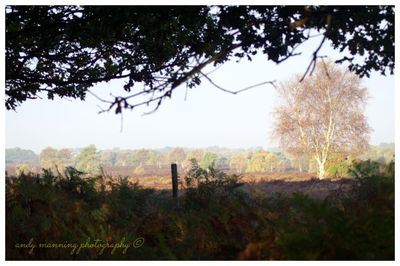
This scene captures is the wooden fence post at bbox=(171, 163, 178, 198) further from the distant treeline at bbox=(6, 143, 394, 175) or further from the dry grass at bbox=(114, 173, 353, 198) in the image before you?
the distant treeline at bbox=(6, 143, 394, 175)

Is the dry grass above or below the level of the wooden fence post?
below

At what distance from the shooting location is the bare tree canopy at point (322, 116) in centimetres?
3366

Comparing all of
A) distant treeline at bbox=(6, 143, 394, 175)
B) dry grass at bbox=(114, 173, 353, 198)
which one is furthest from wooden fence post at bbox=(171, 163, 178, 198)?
distant treeline at bbox=(6, 143, 394, 175)

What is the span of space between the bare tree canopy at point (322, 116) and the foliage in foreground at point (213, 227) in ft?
90.7

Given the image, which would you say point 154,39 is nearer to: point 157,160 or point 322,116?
point 322,116

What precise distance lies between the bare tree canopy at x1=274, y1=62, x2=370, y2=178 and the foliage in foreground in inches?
1089

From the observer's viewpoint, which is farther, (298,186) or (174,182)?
(298,186)

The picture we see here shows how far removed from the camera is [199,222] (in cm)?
684

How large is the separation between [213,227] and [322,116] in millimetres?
30333

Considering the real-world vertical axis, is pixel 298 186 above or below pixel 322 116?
below

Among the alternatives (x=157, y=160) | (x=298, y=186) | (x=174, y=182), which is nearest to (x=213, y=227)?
(x=174, y=182)

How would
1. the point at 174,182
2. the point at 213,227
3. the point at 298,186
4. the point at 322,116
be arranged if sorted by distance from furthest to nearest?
the point at 322,116, the point at 298,186, the point at 174,182, the point at 213,227

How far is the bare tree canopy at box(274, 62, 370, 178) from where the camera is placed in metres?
33.7

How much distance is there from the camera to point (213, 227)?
673 centimetres
